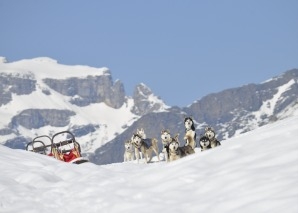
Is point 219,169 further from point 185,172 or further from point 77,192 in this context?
point 77,192

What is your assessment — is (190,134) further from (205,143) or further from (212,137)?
(205,143)

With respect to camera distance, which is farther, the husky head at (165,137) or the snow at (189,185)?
the husky head at (165,137)

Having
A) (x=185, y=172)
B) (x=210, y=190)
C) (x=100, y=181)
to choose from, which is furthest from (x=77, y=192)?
(x=210, y=190)

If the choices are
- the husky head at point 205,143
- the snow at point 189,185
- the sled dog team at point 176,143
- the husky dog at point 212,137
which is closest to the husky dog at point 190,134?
the sled dog team at point 176,143

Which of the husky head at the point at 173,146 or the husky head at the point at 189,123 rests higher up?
the husky head at the point at 189,123

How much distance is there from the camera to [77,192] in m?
14.4

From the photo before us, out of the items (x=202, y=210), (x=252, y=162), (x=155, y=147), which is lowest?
(x=202, y=210)

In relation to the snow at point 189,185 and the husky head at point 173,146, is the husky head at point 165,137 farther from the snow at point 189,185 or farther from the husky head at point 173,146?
the snow at point 189,185

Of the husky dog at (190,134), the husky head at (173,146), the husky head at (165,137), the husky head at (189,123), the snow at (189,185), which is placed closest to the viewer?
the snow at (189,185)

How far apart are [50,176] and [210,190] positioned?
5.22 meters

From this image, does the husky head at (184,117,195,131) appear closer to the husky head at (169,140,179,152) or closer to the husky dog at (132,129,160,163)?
the husky dog at (132,129,160,163)

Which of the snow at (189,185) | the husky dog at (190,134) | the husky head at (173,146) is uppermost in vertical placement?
Result: the husky dog at (190,134)

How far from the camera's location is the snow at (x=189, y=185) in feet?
37.2

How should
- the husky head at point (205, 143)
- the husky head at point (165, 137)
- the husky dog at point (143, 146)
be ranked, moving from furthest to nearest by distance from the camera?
1. the husky dog at point (143, 146)
2. the husky head at point (165, 137)
3. the husky head at point (205, 143)
